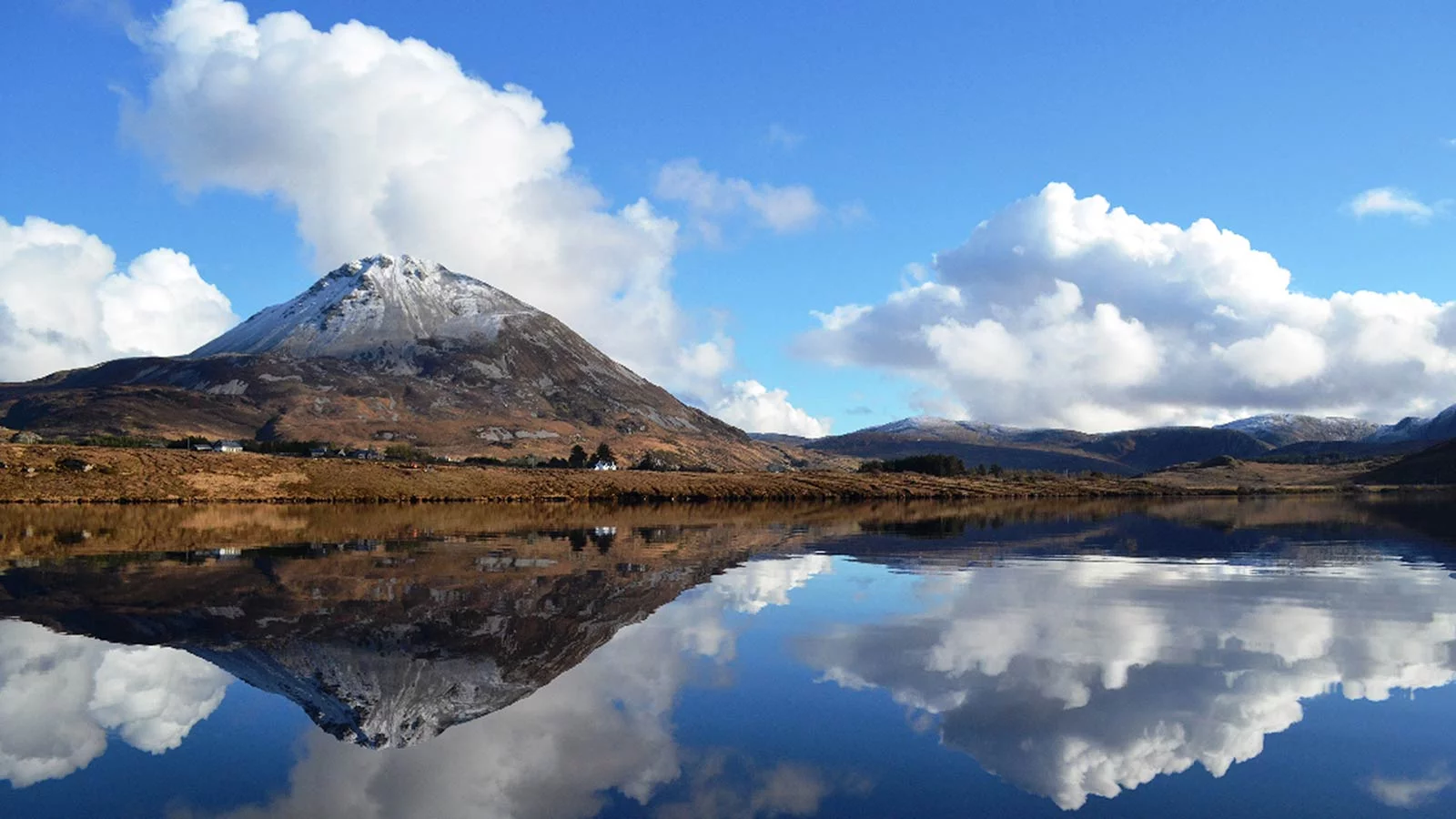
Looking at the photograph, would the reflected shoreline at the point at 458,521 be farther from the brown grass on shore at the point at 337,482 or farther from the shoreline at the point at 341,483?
the brown grass on shore at the point at 337,482

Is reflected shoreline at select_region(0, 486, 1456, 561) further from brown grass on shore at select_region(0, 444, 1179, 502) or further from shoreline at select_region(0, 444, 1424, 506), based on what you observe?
brown grass on shore at select_region(0, 444, 1179, 502)

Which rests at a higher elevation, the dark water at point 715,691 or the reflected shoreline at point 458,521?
the reflected shoreline at point 458,521

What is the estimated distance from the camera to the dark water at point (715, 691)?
13406 millimetres

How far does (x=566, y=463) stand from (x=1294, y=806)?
17910 cm

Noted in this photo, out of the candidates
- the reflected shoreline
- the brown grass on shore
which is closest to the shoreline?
the brown grass on shore

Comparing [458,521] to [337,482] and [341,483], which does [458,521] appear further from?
[337,482]

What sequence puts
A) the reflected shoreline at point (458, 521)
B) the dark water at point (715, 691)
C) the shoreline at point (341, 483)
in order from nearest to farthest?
the dark water at point (715, 691) < the reflected shoreline at point (458, 521) < the shoreline at point (341, 483)

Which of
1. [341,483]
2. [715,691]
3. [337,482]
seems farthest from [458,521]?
[715,691]

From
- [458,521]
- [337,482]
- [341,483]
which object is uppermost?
[337,482]

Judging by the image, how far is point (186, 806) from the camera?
12.9 m

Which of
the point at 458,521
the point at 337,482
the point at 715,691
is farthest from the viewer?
the point at 337,482

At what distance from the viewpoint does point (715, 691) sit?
1908 cm

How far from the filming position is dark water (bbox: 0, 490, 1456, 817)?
13.4m

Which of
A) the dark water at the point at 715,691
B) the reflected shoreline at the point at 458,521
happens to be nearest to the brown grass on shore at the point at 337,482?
the reflected shoreline at the point at 458,521
